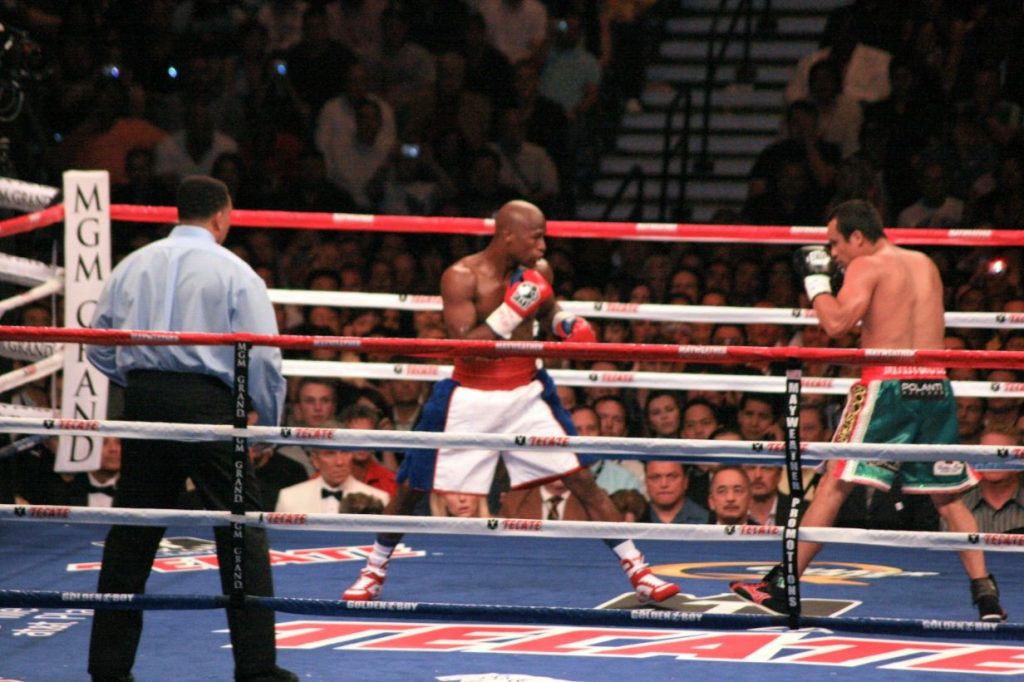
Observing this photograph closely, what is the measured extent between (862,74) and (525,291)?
14.3 ft

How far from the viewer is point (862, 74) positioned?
27.5 ft

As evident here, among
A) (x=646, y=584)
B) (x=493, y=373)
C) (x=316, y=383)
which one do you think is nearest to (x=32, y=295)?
(x=316, y=383)

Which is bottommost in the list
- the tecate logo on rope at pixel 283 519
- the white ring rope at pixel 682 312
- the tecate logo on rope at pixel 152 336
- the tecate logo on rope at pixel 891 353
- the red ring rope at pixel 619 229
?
the tecate logo on rope at pixel 283 519

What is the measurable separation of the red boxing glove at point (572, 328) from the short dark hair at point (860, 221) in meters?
0.85

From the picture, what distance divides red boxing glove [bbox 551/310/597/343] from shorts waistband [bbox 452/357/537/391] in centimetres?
16

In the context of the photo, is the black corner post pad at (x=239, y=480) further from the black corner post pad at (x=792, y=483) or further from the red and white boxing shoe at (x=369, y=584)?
the black corner post pad at (x=792, y=483)

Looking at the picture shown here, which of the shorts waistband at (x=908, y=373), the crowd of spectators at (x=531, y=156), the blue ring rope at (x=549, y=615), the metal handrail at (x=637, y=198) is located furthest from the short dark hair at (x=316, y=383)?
the blue ring rope at (x=549, y=615)

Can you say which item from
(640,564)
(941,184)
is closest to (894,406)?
(640,564)

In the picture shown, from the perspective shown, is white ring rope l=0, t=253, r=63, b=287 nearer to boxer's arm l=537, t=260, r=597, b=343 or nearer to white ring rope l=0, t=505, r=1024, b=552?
boxer's arm l=537, t=260, r=597, b=343

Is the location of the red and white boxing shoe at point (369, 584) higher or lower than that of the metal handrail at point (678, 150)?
lower

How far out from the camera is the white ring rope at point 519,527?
3.40 meters

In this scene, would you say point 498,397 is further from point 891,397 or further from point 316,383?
point 316,383

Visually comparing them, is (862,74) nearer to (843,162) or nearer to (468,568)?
(843,162)

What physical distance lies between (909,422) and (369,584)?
172cm
